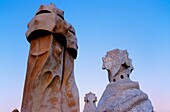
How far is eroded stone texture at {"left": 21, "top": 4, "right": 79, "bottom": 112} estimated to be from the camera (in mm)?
2838

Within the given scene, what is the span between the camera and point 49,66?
9.70ft

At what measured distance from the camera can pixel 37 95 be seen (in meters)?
2.81

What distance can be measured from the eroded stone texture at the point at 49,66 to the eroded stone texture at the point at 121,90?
3.37 metres

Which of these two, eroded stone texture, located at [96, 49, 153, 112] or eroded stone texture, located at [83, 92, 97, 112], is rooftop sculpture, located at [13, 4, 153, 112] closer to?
eroded stone texture, located at [96, 49, 153, 112]

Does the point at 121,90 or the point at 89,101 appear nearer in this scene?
the point at 121,90

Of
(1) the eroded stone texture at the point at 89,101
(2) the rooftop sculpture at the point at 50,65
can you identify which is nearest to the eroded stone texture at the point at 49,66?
(2) the rooftop sculpture at the point at 50,65

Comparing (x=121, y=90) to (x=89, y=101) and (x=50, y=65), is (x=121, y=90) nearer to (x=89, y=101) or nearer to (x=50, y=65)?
(x=89, y=101)

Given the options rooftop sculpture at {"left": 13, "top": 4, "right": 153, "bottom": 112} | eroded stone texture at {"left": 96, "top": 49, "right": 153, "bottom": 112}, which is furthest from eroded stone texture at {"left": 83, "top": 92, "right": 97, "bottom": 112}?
rooftop sculpture at {"left": 13, "top": 4, "right": 153, "bottom": 112}

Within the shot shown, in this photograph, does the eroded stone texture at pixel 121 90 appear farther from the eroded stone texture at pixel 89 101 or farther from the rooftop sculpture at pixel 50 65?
the rooftop sculpture at pixel 50 65

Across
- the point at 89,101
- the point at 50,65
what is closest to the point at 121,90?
the point at 89,101

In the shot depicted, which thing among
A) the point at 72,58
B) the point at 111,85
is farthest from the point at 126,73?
the point at 72,58

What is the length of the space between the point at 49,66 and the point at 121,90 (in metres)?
4.32

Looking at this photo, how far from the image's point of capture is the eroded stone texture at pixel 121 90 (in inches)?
250

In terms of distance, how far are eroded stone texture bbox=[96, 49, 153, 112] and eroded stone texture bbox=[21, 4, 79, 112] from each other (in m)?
3.37
